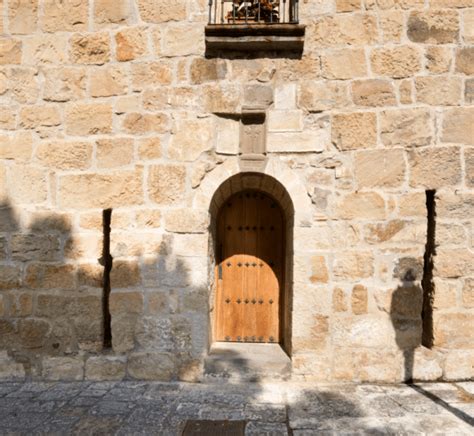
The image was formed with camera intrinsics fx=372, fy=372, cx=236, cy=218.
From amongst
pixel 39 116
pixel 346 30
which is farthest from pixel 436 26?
pixel 39 116

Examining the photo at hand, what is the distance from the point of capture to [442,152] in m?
3.20

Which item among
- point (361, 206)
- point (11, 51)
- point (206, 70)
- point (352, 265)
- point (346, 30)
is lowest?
point (352, 265)

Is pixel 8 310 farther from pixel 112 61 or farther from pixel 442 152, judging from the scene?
pixel 442 152

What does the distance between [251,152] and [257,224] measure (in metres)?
0.89

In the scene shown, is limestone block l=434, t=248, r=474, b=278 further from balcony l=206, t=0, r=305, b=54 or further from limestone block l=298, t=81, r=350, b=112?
balcony l=206, t=0, r=305, b=54

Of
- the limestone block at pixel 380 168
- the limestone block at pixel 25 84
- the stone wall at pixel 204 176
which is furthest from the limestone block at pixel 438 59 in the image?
the limestone block at pixel 25 84

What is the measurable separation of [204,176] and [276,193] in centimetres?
77

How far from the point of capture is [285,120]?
327 centimetres

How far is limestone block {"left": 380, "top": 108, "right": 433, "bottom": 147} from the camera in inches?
126

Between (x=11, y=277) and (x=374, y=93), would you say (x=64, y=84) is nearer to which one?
(x=11, y=277)

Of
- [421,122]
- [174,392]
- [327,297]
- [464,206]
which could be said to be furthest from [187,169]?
[464,206]

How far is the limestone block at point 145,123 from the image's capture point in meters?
3.31

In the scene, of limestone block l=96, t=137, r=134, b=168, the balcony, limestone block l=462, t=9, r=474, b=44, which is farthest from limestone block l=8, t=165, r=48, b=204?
limestone block l=462, t=9, r=474, b=44

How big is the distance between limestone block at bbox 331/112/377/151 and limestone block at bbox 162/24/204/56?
1.42 m
